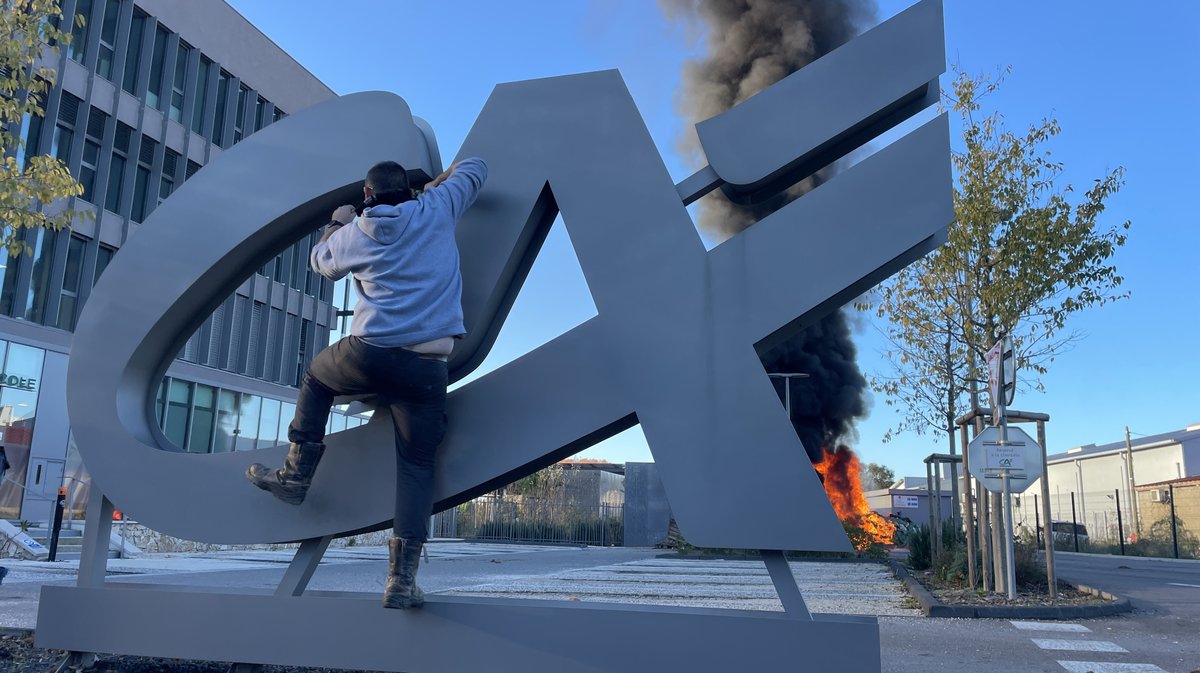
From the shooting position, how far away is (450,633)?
376 cm

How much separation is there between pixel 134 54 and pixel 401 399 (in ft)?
78.5

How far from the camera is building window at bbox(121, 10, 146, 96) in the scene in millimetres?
23359

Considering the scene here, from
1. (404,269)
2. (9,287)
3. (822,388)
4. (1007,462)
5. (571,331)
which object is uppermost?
(9,287)

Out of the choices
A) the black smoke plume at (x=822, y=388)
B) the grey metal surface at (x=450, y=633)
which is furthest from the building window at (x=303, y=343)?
the grey metal surface at (x=450, y=633)

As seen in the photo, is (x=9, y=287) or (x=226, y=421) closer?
(x=9, y=287)

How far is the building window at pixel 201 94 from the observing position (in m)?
25.6

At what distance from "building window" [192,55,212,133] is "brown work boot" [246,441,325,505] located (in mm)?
24606

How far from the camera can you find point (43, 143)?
20484mm

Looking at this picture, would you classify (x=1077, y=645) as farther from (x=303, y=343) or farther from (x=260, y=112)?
(x=303, y=343)

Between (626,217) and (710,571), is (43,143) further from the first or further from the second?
(626,217)

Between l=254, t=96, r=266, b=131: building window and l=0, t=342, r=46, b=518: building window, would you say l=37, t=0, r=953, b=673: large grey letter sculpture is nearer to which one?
l=0, t=342, r=46, b=518: building window

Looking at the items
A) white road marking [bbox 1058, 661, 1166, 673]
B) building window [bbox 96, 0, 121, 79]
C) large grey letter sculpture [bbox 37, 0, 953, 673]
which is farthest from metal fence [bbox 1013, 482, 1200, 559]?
building window [bbox 96, 0, 121, 79]

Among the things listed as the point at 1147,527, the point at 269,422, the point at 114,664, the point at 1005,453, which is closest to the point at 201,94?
the point at 269,422

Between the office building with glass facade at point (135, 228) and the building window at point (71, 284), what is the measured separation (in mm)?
33
